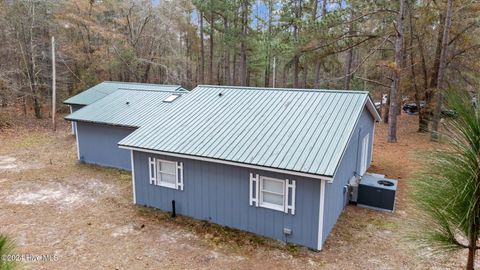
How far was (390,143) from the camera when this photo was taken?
1630 centimetres

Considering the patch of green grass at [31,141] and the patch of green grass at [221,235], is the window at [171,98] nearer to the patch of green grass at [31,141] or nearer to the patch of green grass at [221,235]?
the patch of green grass at [221,235]

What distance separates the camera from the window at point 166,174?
28.3 feet

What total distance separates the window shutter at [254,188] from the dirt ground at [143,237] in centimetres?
86

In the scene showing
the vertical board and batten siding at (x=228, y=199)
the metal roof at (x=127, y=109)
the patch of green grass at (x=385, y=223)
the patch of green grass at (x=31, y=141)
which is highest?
the metal roof at (x=127, y=109)

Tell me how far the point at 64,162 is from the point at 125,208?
245 inches

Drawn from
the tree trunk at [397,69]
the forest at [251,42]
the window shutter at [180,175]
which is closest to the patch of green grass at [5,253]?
the window shutter at [180,175]

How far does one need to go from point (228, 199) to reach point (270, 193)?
3.65 ft

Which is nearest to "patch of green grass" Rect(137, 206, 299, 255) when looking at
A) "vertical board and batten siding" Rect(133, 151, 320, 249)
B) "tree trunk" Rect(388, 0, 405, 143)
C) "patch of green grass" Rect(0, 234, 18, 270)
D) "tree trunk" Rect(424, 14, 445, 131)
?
"vertical board and batten siding" Rect(133, 151, 320, 249)

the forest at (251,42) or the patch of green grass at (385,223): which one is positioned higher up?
the forest at (251,42)

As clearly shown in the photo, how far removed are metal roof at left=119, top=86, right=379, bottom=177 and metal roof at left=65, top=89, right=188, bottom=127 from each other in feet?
7.87

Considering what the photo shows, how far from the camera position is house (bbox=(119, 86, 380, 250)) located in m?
6.96

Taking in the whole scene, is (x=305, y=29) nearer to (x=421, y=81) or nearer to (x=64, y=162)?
(x=421, y=81)

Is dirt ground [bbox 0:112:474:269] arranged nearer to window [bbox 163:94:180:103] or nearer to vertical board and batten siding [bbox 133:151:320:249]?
vertical board and batten siding [bbox 133:151:320:249]

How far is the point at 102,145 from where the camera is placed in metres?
13.0
